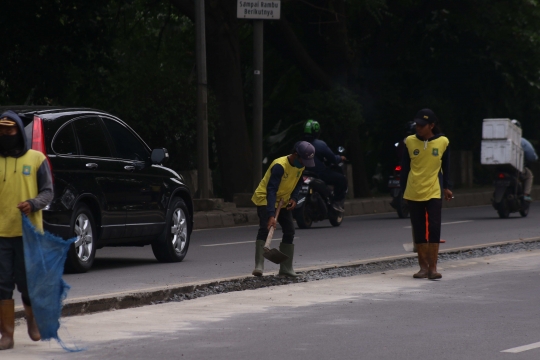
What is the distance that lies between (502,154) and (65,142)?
10859 mm

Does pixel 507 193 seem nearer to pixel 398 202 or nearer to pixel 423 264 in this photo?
pixel 398 202

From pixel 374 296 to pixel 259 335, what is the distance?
228 centimetres

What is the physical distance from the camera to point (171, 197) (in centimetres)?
1254

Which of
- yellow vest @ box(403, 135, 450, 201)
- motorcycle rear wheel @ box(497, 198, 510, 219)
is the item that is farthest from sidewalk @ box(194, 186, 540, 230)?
yellow vest @ box(403, 135, 450, 201)

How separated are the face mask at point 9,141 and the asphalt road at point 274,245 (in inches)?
93.0

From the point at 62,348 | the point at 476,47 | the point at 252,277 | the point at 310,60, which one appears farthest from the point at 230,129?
the point at 62,348

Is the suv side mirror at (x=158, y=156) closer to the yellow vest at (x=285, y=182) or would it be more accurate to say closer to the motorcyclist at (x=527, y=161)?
the yellow vest at (x=285, y=182)

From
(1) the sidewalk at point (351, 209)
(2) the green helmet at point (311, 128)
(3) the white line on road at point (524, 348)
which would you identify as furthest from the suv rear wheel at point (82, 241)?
(1) the sidewalk at point (351, 209)

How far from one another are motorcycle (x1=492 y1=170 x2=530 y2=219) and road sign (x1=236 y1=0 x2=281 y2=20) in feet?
17.0

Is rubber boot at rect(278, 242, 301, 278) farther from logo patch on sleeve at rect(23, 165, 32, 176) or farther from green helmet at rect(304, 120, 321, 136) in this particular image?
green helmet at rect(304, 120, 321, 136)

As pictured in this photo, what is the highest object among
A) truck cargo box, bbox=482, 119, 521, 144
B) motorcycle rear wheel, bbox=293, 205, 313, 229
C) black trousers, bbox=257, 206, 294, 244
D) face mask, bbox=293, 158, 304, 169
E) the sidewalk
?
face mask, bbox=293, 158, 304, 169

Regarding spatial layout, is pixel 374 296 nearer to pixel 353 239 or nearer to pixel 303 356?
pixel 303 356

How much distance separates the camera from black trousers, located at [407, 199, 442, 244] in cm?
1106

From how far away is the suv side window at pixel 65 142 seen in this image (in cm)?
1077
